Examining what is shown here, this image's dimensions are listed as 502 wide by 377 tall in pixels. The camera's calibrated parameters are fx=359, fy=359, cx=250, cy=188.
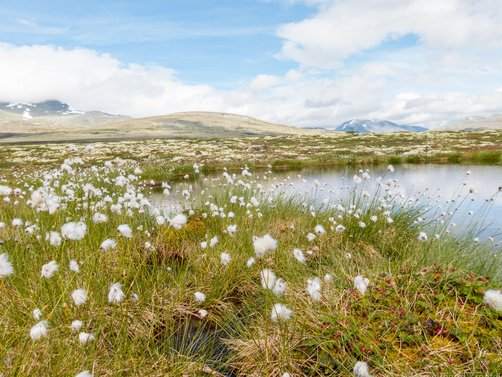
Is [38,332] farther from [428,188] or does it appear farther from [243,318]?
[428,188]

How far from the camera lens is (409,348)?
352 cm

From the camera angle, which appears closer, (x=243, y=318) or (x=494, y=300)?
(x=494, y=300)

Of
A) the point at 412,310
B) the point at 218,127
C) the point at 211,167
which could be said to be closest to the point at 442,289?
the point at 412,310

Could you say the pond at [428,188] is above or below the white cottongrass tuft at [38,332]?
below

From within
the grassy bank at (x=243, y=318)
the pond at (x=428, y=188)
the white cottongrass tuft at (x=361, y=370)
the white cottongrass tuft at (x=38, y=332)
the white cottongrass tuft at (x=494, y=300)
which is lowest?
the pond at (x=428, y=188)

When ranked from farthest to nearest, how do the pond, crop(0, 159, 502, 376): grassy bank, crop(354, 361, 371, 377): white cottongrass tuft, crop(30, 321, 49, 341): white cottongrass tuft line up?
the pond
crop(0, 159, 502, 376): grassy bank
crop(354, 361, 371, 377): white cottongrass tuft
crop(30, 321, 49, 341): white cottongrass tuft

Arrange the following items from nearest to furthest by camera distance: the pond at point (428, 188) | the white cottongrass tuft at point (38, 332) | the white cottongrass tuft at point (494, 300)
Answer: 1. the white cottongrass tuft at point (38, 332)
2. the white cottongrass tuft at point (494, 300)
3. the pond at point (428, 188)

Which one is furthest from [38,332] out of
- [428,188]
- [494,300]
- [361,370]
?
[428,188]

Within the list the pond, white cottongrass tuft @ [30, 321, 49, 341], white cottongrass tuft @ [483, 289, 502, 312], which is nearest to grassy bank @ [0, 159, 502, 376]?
white cottongrass tuft @ [30, 321, 49, 341]

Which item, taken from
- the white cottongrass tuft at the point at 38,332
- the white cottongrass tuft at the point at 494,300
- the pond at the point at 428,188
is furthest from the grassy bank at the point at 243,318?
the pond at the point at 428,188

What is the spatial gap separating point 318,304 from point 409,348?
1.14m

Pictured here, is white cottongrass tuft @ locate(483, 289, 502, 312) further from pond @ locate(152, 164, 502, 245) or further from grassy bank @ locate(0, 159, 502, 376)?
pond @ locate(152, 164, 502, 245)

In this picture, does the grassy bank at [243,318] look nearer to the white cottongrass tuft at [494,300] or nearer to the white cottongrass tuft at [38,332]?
the white cottongrass tuft at [38,332]

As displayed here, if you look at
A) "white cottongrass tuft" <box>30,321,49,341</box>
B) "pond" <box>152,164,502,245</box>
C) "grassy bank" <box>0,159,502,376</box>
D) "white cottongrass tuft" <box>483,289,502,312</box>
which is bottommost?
"pond" <box>152,164,502,245</box>
